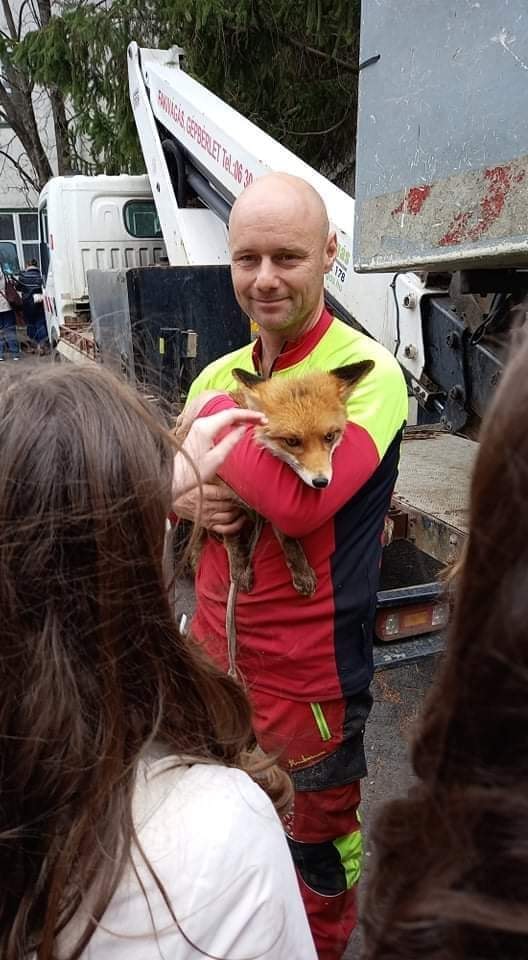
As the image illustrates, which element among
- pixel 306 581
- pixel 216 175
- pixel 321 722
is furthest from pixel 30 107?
pixel 321 722

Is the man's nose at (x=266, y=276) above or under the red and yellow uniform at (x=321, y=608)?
above

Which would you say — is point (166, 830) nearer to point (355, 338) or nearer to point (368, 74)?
point (355, 338)

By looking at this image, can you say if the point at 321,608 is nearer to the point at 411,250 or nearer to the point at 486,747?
the point at 486,747

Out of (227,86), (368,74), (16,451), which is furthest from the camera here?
(227,86)

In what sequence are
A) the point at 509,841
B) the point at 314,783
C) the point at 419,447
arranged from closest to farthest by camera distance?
the point at 509,841 < the point at 314,783 < the point at 419,447

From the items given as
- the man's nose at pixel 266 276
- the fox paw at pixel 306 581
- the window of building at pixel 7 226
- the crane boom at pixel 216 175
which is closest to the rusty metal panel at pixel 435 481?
the crane boom at pixel 216 175

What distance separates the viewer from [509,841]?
55 cm

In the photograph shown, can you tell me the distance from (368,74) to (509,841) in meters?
2.68

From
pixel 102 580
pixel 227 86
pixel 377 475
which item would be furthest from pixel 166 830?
pixel 227 86

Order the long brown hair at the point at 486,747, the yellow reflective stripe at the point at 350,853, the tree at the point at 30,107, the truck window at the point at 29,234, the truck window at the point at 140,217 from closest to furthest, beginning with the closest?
the long brown hair at the point at 486,747 < the yellow reflective stripe at the point at 350,853 < the truck window at the point at 140,217 < the tree at the point at 30,107 < the truck window at the point at 29,234

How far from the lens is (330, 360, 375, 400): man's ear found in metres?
1.71

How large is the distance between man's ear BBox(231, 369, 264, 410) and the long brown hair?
125 cm

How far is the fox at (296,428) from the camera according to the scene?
1.73 metres

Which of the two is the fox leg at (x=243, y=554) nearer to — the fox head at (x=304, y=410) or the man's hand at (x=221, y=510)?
the man's hand at (x=221, y=510)
